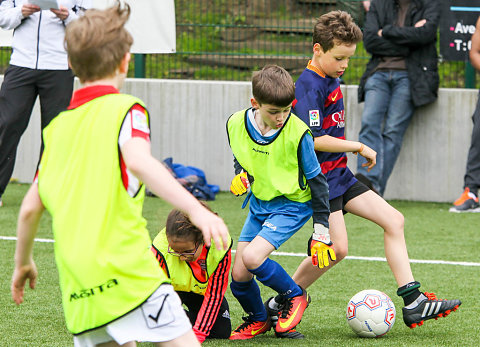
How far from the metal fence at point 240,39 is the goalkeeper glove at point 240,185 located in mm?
5447

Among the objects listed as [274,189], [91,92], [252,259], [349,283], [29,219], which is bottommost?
[349,283]

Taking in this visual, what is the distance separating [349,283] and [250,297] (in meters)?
1.33

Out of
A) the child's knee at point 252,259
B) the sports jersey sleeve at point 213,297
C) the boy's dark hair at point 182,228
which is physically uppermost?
the boy's dark hair at point 182,228

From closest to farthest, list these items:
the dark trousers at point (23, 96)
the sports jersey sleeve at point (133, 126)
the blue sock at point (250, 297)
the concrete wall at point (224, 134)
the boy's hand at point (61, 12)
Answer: the sports jersey sleeve at point (133, 126)
the blue sock at point (250, 297)
the boy's hand at point (61, 12)
the dark trousers at point (23, 96)
the concrete wall at point (224, 134)

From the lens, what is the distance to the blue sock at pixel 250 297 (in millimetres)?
4449

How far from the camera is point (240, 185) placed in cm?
429

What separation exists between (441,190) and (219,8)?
3144 mm

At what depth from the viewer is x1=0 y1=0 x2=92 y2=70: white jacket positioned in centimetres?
736

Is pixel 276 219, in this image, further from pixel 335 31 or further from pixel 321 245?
pixel 335 31

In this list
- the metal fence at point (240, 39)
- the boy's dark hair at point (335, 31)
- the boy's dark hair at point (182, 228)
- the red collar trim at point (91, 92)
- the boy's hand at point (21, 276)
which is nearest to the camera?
the red collar trim at point (91, 92)

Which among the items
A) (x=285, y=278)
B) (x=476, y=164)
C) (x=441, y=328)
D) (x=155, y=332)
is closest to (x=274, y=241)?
(x=285, y=278)

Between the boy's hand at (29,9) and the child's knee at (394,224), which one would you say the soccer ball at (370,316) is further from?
the boy's hand at (29,9)

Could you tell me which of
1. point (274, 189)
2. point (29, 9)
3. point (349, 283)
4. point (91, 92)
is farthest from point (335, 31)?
point (29, 9)

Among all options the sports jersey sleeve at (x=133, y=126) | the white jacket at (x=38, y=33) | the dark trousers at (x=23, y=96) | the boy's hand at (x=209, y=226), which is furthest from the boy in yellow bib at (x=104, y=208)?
the dark trousers at (x=23, y=96)
